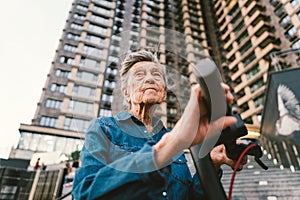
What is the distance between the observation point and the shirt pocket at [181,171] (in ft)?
3.48

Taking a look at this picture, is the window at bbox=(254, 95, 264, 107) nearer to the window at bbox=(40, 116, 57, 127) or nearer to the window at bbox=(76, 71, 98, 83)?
the window at bbox=(40, 116, 57, 127)

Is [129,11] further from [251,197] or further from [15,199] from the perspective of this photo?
[251,197]

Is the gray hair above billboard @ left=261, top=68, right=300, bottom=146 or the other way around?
the other way around

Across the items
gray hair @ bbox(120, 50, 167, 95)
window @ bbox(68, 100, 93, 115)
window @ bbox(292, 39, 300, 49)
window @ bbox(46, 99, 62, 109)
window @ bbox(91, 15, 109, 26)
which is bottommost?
window @ bbox(68, 100, 93, 115)

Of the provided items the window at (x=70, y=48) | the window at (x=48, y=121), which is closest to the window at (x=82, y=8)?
the window at (x=70, y=48)

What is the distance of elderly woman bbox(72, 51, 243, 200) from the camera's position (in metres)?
0.66

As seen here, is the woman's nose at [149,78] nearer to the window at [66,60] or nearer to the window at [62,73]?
the window at [62,73]

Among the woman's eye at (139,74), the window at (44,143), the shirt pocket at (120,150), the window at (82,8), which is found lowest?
the shirt pocket at (120,150)

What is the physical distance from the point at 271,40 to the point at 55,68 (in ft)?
87.0


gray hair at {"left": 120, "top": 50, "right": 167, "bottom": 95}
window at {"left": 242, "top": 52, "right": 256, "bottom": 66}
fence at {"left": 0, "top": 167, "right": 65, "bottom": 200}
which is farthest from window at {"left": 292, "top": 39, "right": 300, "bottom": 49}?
gray hair at {"left": 120, "top": 50, "right": 167, "bottom": 95}

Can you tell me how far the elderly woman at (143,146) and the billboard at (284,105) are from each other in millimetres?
6698

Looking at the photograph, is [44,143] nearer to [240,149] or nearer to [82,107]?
[82,107]

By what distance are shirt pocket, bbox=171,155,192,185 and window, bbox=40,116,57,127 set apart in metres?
24.1

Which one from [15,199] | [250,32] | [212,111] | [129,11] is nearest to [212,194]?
[212,111]
